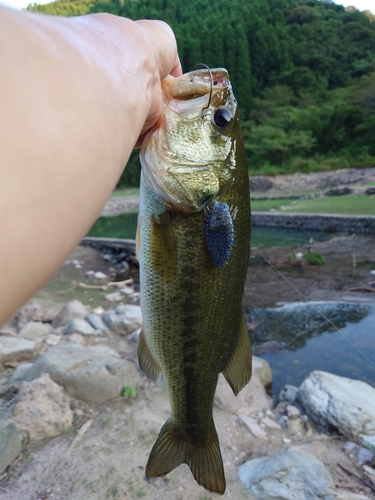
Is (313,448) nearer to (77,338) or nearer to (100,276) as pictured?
(77,338)

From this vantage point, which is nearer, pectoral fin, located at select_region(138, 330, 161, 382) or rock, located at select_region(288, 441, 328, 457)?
pectoral fin, located at select_region(138, 330, 161, 382)

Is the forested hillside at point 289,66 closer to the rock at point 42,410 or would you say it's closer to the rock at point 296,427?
the rock at point 296,427

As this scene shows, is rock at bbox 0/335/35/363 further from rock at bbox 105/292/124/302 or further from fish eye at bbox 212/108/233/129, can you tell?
fish eye at bbox 212/108/233/129

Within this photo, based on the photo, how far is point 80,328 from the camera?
531cm

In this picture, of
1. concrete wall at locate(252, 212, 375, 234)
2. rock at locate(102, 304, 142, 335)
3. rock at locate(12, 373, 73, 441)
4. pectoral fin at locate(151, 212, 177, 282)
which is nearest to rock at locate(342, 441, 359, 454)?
rock at locate(12, 373, 73, 441)

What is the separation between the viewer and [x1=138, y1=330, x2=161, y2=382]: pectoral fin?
6.49ft

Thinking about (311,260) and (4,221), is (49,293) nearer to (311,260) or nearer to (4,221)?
(311,260)

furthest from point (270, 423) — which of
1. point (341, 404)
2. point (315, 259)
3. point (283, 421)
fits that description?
point (315, 259)

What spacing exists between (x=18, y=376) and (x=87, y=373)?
0.81 metres

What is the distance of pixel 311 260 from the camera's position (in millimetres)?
8609

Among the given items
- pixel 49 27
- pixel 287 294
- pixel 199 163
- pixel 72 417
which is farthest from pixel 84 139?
pixel 287 294

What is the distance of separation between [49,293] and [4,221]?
296 inches

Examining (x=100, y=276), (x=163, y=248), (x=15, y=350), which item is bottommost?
(x=100, y=276)

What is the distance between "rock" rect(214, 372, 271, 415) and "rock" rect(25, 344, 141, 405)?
2.74 feet
